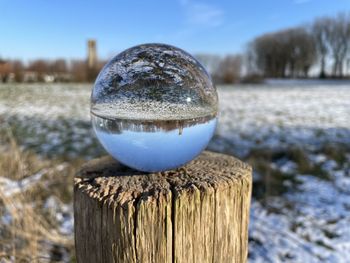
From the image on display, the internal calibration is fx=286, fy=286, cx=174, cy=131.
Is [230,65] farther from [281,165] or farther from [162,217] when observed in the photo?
[162,217]

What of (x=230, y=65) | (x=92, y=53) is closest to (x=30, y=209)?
(x=92, y=53)

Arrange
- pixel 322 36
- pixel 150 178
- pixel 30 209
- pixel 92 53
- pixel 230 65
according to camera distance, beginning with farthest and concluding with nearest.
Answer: pixel 322 36 < pixel 230 65 < pixel 92 53 < pixel 30 209 < pixel 150 178

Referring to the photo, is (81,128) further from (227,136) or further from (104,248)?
(104,248)

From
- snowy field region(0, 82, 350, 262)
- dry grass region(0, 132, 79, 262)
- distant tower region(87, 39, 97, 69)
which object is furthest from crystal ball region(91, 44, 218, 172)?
distant tower region(87, 39, 97, 69)

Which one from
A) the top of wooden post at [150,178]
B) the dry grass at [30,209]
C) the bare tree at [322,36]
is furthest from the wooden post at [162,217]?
the bare tree at [322,36]

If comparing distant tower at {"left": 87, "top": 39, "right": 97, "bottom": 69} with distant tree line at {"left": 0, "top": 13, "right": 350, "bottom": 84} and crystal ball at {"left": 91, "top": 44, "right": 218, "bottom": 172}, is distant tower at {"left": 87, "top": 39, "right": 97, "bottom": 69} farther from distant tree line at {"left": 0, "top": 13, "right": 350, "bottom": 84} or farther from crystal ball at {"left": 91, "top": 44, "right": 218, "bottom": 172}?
crystal ball at {"left": 91, "top": 44, "right": 218, "bottom": 172}

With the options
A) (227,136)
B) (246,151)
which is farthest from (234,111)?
(246,151)

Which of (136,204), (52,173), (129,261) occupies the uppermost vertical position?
(136,204)
